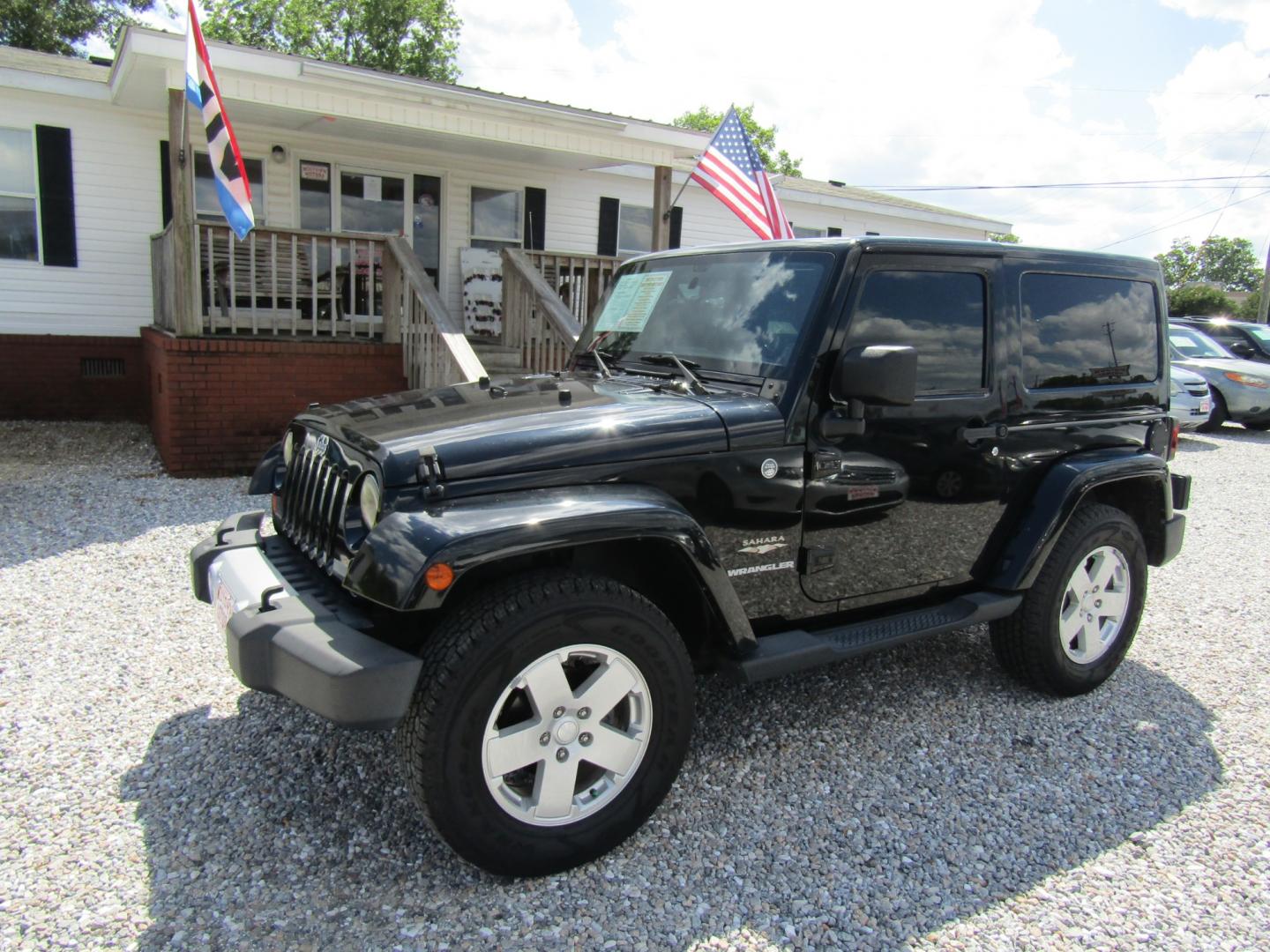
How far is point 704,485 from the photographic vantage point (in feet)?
9.13

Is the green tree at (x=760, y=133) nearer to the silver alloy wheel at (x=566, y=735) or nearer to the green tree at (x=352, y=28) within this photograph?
the green tree at (x=352, y=28)

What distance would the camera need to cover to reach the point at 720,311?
333 centimetres

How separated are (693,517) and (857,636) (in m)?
0.85

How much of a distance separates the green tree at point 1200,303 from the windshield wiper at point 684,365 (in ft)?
115

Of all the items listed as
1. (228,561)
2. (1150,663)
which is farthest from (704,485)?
(1150,663)

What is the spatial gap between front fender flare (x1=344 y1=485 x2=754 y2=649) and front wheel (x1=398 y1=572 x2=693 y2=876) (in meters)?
0.16

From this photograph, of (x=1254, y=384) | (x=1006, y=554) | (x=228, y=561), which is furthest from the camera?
(x=1254, y=384)

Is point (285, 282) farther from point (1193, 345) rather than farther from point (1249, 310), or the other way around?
point (1249, 310)

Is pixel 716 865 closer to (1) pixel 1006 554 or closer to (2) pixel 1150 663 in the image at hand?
(1) pixel 1006 554

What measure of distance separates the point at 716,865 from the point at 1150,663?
9.57ft

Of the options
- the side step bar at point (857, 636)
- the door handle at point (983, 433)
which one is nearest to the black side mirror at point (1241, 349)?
the door handle at point (983, 433)

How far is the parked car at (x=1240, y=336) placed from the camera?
1512cm

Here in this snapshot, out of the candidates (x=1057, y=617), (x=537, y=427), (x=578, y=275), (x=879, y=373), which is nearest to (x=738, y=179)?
(x=578, y=275)

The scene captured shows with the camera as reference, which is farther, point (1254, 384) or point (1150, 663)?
point (1254, 384)
